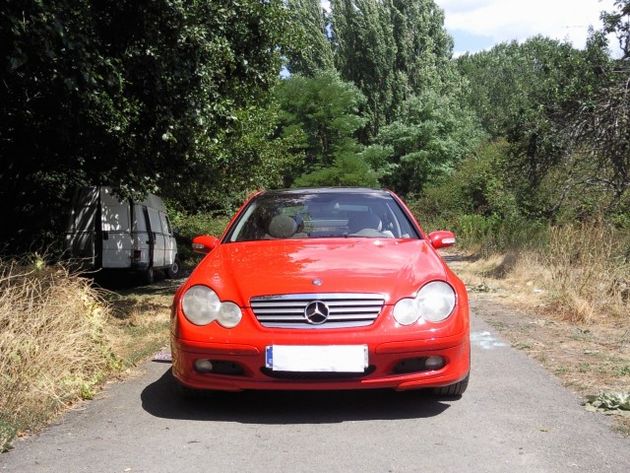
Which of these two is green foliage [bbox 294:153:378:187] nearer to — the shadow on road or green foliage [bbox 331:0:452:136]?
green foliage [bbox 331:0:452:136]

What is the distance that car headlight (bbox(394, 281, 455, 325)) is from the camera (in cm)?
449

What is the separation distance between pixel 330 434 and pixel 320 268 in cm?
113

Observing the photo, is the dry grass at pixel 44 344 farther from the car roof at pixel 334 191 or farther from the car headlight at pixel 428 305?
the car headlight at pixel 428 305

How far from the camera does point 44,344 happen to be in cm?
524

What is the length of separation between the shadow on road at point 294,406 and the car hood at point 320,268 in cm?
80

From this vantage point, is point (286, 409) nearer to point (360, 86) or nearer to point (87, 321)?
point (87, 321)

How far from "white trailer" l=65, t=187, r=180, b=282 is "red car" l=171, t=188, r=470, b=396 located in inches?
335

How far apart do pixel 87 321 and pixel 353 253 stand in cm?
247

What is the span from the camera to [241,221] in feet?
19.9

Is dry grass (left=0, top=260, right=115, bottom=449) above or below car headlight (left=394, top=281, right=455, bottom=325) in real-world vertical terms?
below

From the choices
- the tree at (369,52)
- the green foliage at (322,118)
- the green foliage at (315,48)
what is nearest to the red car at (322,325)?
the green foliage at (322,118)

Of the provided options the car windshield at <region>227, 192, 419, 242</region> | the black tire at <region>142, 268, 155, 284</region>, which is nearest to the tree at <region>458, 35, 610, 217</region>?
the black tire at <region>142, 268, 155, 284</region>

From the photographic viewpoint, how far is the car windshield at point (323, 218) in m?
5.87

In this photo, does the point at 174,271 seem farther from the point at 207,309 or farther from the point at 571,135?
the point at 207,309
